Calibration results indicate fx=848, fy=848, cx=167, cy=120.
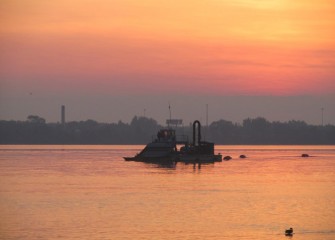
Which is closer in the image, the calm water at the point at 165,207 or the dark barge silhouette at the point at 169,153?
the calm water at the point at 165,207

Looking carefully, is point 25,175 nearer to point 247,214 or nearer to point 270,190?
point 270,190

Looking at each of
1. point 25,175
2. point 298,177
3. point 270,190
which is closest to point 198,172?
point 298,177

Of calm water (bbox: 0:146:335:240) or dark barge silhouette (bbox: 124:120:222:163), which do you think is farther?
dark barge silhouette (bbox: 124:120:222:163)

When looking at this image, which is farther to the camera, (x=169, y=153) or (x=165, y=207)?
(x=169, y=153)

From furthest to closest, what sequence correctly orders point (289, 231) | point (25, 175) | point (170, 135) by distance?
point (170, 135) → point (25, 175) → point (289, 231)

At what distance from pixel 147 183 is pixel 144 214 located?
39132mm

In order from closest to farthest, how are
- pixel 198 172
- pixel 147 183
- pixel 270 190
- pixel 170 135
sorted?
pixel 270 190 < pixel 147 183 < pixel 198 172 < pixel 170 135

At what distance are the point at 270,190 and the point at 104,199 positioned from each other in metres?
23.9

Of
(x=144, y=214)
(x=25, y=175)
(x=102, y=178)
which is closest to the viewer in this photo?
(x=144, y=214)

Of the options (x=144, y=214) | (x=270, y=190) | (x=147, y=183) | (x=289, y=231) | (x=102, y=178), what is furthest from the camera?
(x=102, y=178)

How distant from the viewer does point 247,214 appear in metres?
73.9

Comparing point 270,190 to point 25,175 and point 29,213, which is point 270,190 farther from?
point 25,175

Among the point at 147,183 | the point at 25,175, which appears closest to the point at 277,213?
the point at 147,183

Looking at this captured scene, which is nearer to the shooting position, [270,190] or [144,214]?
[144,214]
